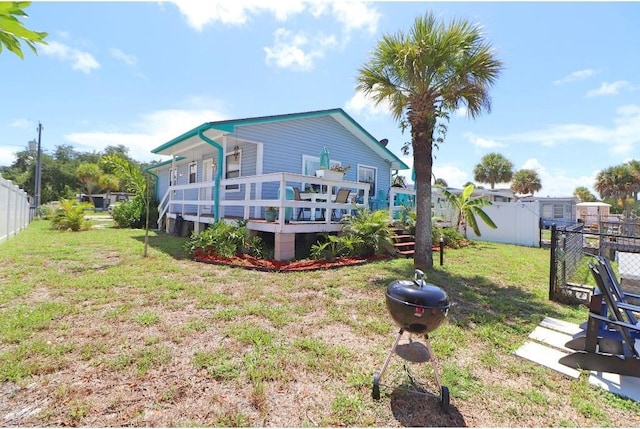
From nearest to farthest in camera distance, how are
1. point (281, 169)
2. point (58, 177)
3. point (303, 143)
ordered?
point (281, 169) < point (303, 143) < point (58, 177)

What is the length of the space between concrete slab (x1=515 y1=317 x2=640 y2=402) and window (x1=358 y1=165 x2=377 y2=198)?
Result: 10494 mm

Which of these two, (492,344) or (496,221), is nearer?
(492,344)

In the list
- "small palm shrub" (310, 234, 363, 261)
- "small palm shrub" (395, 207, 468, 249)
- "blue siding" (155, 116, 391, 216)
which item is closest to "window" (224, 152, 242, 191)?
"blue siding" (155, 116, 391, 216)

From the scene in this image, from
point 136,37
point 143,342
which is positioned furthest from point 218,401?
point 136,37

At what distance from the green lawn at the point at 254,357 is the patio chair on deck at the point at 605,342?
0.35 m

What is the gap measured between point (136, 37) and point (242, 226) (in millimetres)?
5314

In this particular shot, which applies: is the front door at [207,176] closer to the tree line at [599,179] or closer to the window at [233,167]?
the window at [233,167]

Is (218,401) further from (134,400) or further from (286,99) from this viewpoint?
(286,99)

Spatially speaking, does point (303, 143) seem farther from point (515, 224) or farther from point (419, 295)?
point (419, 295)

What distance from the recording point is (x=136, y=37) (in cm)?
736

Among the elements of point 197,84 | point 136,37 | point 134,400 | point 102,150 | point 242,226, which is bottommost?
point 134,400

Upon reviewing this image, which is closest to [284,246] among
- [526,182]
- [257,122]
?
[257,122]

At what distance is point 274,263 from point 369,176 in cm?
876

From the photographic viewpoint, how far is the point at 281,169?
456 inches
